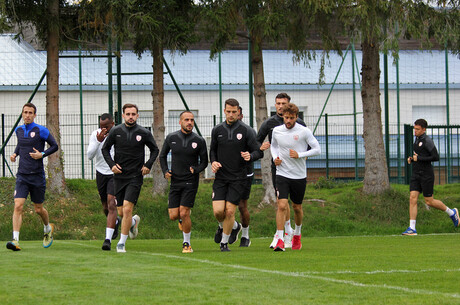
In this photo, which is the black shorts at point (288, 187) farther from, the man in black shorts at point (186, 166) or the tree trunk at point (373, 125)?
the tree trunk at point (373, 125)

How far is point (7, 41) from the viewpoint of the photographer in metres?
27.7

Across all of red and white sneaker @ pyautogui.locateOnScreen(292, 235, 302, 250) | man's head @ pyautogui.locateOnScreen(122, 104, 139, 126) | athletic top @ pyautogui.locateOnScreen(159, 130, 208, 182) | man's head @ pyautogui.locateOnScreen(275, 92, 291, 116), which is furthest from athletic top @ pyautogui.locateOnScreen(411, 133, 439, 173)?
man's head @ pyautogui.locateOnScreen(122, 104, 139, 126)

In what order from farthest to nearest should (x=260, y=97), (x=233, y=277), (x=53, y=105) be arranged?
(x=260, y=97) < (x=53, y=105) < (x=233, y=277)

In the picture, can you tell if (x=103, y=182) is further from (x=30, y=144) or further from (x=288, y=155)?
(x=288, y=155)

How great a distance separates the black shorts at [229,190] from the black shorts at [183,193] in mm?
334

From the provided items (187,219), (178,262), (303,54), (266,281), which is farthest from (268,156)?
(266,281)

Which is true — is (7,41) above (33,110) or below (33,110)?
above

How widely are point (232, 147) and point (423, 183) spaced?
6.06m

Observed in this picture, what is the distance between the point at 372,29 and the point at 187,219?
8.84 meters


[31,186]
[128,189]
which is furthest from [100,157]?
[128,189]

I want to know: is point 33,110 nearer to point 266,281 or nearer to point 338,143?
point 266,281

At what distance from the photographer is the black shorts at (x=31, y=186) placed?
11.8m

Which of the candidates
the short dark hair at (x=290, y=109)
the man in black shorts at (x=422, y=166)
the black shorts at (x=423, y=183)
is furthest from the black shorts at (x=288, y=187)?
the black shorts at (x=423, y=183)

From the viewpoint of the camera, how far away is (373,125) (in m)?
20.3
